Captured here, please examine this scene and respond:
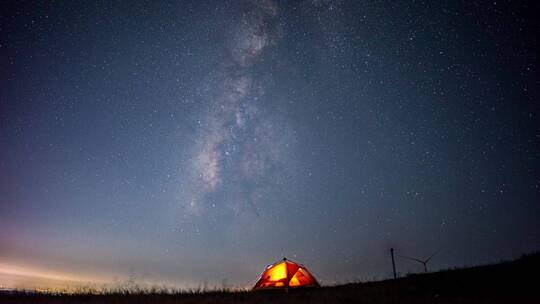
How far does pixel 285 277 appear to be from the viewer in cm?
1756

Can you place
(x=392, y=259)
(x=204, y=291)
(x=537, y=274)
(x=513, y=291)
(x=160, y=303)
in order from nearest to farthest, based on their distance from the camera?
(x=160, y=303) → (x=513, y=291) → (x=537, y=274) → (x=204, y=291) → (x=392, y=259)

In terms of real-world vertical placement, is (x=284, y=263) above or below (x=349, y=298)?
above

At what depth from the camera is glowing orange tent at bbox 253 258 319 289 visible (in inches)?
689

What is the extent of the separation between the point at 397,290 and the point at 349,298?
326 centimetres

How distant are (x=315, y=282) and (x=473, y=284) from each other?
25.1 ft

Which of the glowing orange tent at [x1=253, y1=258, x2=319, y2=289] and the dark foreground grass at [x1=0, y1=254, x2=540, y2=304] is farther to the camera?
the glowing orange tent at [x1=253, y1=258, x2=319, y2=289]

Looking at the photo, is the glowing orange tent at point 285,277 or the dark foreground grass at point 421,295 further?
the glowing orange tent at point 285,277

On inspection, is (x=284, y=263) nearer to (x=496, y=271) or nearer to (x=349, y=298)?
(x=349, y=298)

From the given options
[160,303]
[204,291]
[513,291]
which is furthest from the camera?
[204,291]

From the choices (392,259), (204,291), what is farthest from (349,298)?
(392,259)

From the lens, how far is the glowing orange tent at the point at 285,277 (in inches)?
689

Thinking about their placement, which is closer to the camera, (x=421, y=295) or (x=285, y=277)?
(x=421, y=295)

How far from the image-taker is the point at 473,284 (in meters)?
15.2

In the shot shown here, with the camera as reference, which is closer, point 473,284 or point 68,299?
point 68,299
